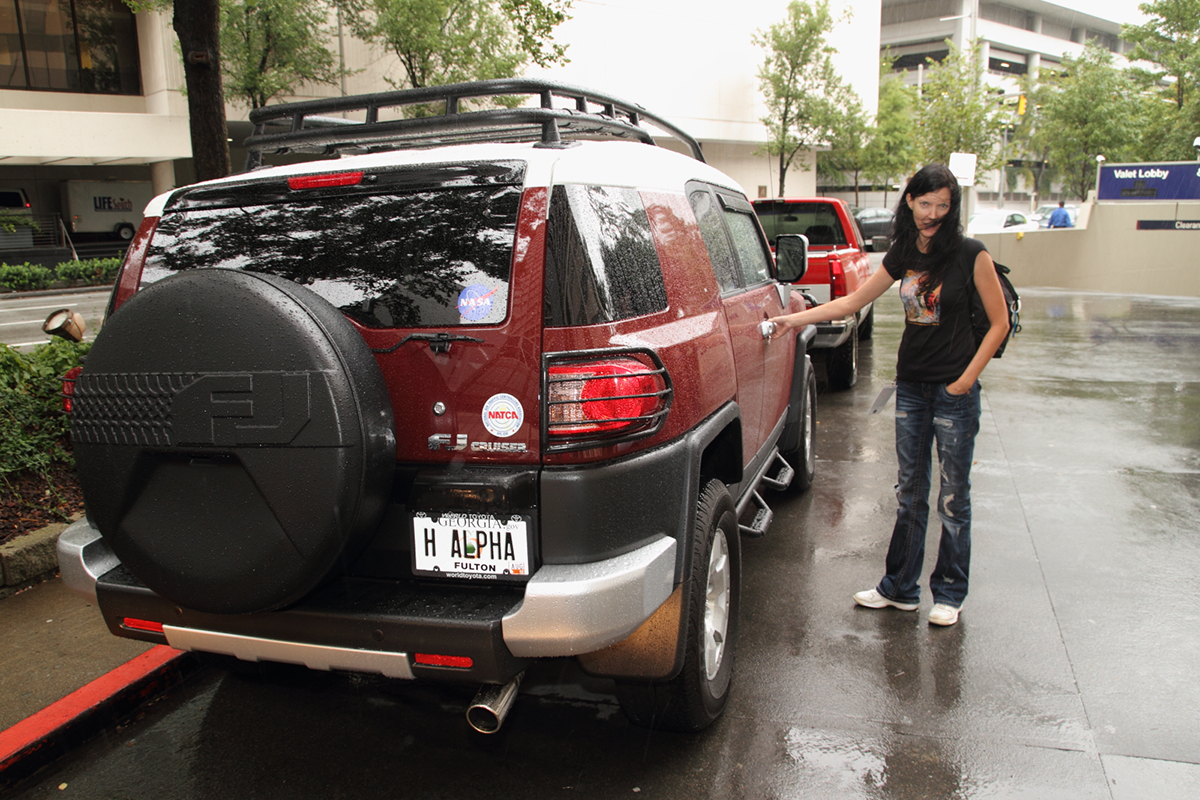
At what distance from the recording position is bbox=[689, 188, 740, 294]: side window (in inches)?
138

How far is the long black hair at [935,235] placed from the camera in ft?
11.7

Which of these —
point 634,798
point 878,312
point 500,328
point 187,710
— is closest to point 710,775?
point 634,798

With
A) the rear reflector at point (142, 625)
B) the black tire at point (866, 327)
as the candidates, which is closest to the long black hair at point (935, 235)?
the rear reflector at point (142, 625)

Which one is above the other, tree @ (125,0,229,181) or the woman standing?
tree @ (125,0,229,181)

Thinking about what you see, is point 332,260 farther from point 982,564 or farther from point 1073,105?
point 1073,105

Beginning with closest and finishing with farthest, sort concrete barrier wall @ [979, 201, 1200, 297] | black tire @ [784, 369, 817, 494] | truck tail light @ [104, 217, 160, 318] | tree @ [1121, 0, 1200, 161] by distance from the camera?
truck tail light @ [104, 217, 160, 318] < black tire @ [784, 369, 817, 494] < concrete barrier wall @ [979, 201, 1200, 297] < tree @ [1121, 0, 1200, 161]

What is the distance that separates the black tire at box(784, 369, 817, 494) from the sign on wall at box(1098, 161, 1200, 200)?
1711 cm

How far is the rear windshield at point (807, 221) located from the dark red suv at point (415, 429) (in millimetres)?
7370

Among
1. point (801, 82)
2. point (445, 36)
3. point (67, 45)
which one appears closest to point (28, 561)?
point (445, 36)

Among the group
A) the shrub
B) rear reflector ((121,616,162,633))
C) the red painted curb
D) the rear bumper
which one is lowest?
the red painted curb

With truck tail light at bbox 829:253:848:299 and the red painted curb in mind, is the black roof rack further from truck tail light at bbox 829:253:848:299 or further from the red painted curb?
truck tail light at bbox 829:253:848:299

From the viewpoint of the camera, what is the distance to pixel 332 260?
8.67 ft

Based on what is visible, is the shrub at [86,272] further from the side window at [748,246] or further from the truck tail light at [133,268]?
the truck tail light at [133,268]

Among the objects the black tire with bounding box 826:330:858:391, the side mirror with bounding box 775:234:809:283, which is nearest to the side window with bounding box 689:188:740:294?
the side mirror with bounding box 775:234:809:283
